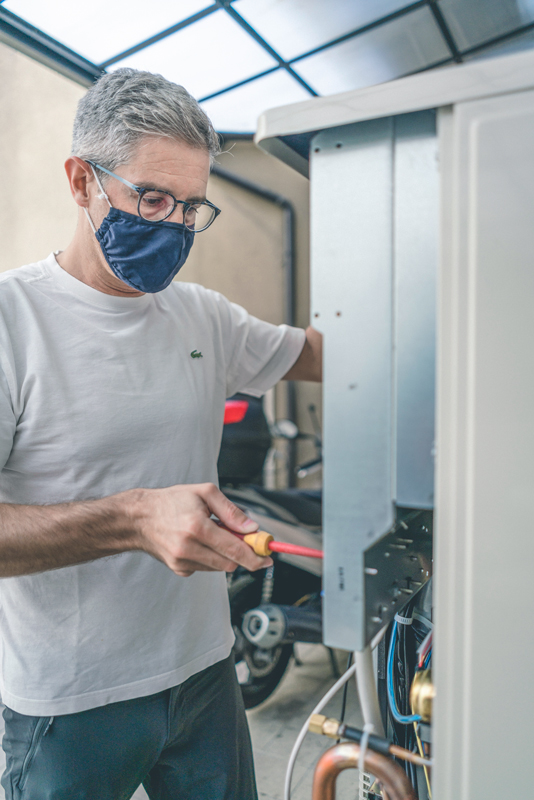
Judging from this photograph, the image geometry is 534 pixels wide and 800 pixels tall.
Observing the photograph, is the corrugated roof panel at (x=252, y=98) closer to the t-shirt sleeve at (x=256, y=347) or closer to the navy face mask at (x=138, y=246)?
the t-shirt sleeve at (x=256, y=347)

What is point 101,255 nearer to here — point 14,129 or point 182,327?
point 182,327

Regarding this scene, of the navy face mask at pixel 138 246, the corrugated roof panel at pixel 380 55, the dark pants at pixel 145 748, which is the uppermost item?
the corrugated roof panel at pixel 380 55

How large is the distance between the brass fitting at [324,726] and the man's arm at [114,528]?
197 mm

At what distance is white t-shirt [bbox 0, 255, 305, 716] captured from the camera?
89 centimetres

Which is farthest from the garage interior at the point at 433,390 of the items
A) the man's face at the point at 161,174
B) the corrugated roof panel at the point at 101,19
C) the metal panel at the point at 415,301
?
the corrugated roof panel at the point at 101,19

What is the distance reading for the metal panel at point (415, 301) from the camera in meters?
0.57

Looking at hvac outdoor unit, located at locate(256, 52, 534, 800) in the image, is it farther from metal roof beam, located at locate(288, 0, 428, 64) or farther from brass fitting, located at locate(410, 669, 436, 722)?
metal roof beam, located at locate(288, 0, 428, 64)

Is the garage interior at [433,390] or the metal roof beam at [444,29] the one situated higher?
the metal roof beam at [444,29]

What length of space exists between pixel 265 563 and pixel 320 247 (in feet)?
1.32

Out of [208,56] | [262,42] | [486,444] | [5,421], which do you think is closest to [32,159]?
[208,56]

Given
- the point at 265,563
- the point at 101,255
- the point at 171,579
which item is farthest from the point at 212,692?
the point at 101,255

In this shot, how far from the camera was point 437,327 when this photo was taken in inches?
21.7

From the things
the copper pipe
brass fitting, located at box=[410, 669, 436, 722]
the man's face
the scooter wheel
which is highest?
the man's face

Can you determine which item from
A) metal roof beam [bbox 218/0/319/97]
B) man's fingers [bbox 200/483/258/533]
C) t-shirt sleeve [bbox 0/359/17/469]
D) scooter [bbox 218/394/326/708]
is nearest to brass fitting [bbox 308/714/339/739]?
man's fingers [bbox 200/483/258/533]
